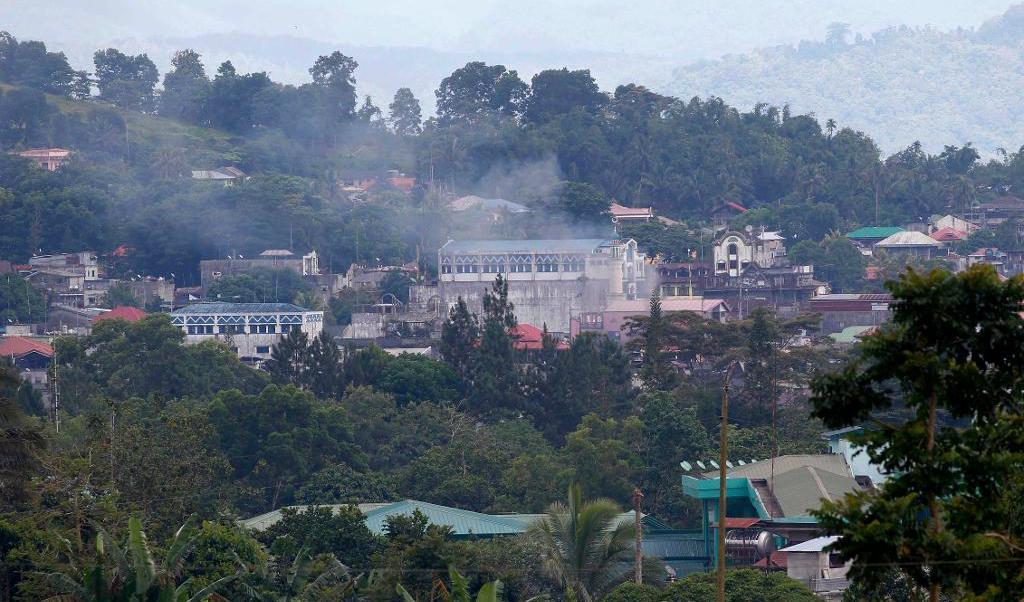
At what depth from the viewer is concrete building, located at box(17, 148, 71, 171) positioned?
79562mm

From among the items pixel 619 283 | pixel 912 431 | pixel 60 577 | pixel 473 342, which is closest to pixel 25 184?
pixel 619 283

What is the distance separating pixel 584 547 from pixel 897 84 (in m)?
149

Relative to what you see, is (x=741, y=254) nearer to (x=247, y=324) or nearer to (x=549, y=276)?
(x=549, y=276)

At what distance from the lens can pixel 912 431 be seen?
9.66m

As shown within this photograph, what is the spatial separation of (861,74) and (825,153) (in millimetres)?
86559

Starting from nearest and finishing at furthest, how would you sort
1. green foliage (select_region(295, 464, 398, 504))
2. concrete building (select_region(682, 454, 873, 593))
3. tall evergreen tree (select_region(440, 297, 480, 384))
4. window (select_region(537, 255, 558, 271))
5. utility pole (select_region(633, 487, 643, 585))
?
utility pole (select_region(633, 487, 643, 585)) < concrete building (select_region(682, 454, 873, 593)) < green foliage (select_region(295, 464, 398, 504)) < tall evergreen tree (select_region(440, 297, 480, 384)) < window (select_region(537, 255, 558, 271))

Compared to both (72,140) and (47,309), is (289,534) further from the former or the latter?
(72,140)

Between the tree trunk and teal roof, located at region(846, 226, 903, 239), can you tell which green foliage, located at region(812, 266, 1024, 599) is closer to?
the tree trunk

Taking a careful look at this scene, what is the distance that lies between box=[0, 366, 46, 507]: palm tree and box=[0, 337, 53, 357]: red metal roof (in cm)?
2715

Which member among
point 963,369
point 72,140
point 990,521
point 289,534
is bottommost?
point 289,534

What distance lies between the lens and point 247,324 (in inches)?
2212

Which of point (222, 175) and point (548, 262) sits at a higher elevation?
point (222, 175)

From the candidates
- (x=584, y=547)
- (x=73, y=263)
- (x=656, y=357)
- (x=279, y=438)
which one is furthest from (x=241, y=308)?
(x=584, y=547)

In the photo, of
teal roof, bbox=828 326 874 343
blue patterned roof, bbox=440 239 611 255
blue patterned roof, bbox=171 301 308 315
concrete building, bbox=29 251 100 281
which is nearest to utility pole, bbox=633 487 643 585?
teal roof, bbox=828 326 874 343
